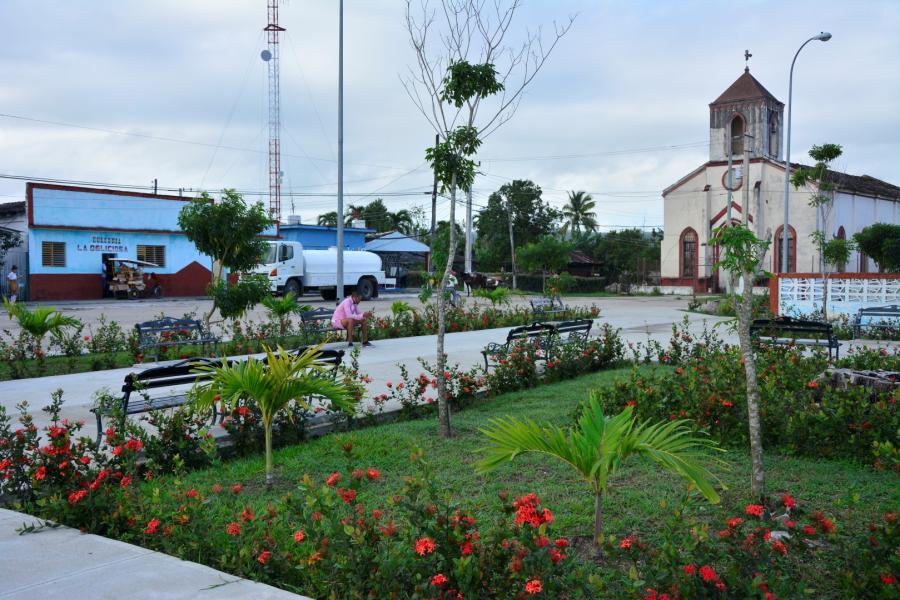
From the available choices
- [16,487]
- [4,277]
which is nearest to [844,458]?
[16,487]

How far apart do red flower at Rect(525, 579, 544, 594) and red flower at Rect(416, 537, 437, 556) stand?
17.5 inches

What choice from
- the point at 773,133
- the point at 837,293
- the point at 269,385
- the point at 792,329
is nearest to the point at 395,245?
the point at 773,133

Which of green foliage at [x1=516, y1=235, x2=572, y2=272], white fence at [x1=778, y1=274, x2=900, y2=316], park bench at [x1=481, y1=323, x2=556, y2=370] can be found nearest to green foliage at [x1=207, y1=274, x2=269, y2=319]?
park bench at [x1=481, y1=323, x2=556, y2=370]

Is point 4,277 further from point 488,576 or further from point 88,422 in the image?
point 488,576

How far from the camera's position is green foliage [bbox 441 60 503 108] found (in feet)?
23.3

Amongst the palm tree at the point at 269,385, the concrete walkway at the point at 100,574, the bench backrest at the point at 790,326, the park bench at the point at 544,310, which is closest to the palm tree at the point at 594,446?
the concrete walkway at the point at 100,574

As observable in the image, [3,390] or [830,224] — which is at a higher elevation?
[830,224]

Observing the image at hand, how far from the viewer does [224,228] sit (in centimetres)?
1386

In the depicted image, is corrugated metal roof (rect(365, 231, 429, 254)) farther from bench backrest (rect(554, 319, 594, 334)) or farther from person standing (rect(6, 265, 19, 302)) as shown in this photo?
bench backrest (rect(554, 319, 594, 334))

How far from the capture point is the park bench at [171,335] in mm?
12273

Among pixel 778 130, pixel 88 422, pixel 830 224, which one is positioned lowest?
pixel 88 422

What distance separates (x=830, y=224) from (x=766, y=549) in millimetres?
45869

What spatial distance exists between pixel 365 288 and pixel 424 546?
32838 millimetres

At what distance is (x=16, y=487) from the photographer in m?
5.02
